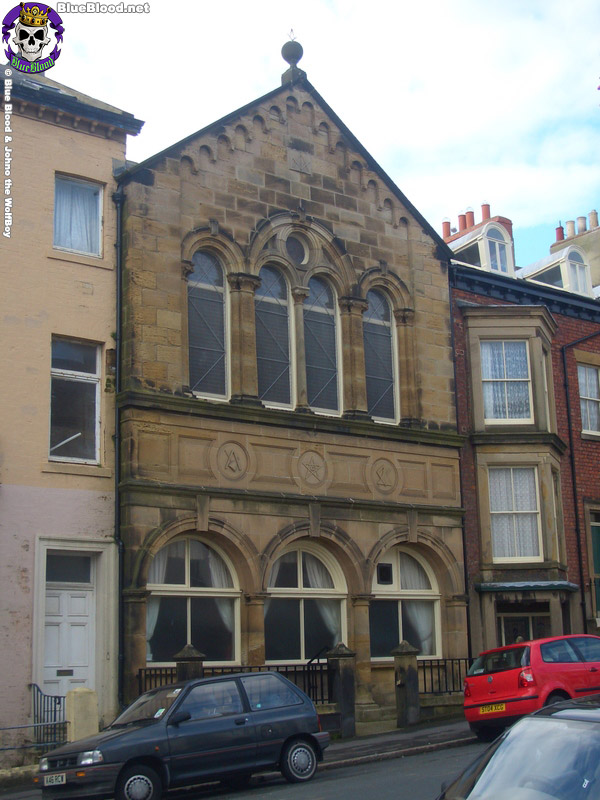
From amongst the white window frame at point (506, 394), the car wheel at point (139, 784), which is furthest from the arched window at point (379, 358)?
the car wheel at point (139, 784)

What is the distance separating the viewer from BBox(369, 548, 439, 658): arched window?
21562mm

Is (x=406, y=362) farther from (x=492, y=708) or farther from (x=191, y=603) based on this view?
(x=492, y=708)

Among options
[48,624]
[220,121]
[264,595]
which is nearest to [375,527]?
[264,595]

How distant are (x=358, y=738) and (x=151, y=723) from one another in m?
6.35

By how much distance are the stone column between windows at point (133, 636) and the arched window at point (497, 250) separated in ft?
42.9

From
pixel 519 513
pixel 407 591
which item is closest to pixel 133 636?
pixel 407 591

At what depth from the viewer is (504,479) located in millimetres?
24078

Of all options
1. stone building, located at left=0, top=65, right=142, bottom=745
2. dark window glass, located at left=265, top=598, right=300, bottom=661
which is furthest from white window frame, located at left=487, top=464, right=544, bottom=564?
stone building, located at left=0, top=65, right=142, bottom=745

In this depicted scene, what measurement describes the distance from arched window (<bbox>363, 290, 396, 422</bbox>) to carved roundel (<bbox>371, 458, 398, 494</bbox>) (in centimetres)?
108

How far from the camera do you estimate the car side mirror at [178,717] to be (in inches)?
513

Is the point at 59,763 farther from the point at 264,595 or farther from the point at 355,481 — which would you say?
the point at 355,481

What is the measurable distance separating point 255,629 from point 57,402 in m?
5.30

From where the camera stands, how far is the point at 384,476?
2184 centimetres

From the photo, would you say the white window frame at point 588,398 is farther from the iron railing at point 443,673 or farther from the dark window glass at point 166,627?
the dark window glass at point 166,627
